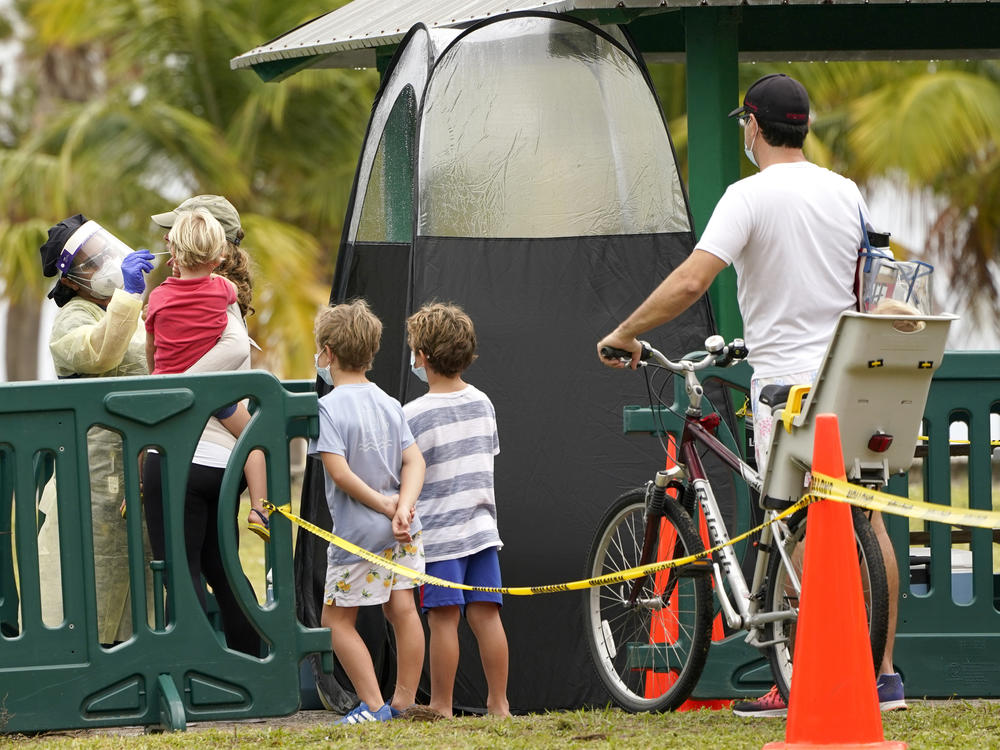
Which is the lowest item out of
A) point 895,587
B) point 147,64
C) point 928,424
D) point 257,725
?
point 257,725

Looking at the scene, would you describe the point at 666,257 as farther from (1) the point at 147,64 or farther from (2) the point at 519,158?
(1) the point at 147,64

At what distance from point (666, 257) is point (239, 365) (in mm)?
1744

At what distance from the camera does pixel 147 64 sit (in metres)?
19.3

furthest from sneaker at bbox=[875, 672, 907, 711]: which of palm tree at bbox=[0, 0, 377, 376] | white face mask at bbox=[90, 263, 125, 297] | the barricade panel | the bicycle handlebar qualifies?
palm tree at bbox=[0, 0, 377, 376]

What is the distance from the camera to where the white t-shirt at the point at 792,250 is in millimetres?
4910

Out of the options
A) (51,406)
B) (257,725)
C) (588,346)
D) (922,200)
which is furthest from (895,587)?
(922,200)

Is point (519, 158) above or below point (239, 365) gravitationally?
above

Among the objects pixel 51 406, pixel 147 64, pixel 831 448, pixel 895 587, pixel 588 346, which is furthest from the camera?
pixel 147 64

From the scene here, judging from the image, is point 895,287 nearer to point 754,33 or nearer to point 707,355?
point 707,355

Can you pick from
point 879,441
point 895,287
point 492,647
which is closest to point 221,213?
point 492,647

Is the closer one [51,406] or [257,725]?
[51,406]

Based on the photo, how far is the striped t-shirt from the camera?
5.62 metres

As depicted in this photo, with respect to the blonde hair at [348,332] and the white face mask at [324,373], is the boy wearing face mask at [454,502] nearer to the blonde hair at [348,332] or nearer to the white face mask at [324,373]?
the blonde hair at [348,332]

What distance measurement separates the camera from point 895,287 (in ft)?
16.0
